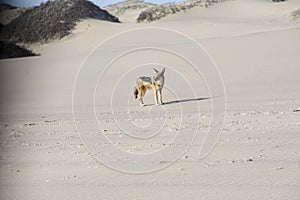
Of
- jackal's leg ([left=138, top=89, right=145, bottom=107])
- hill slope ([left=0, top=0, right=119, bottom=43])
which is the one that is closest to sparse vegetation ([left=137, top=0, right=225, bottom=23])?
hill slope ([left=0, top=0, right=119, bottom=43])

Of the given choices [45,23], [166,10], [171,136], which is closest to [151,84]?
[171,136]

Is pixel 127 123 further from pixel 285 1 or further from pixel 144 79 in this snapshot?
pixel 285 1

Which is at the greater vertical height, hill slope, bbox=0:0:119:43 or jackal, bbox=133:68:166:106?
jackal, bbox=133:68:166:106

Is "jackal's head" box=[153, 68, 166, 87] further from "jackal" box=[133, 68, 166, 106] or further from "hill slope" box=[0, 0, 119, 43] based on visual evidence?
"hill slope" box=[0, 0, 119, 43]

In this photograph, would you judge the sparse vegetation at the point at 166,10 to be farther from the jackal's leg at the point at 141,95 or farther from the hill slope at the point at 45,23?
the jackal's leg at the point at 141,95

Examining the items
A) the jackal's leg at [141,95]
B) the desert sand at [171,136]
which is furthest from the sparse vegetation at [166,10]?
the jackal's leg at [141,95]

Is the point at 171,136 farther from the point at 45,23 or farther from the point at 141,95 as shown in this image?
the point at 45,23

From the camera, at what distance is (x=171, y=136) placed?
5.10 meters

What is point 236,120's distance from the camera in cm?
599

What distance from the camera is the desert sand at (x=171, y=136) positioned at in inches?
131

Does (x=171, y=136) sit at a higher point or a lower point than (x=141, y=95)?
higher

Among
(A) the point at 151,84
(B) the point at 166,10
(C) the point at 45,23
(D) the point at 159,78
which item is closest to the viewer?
(D) the point at 159,78

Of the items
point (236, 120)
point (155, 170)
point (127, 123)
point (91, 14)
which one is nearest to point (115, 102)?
point (127, 123)

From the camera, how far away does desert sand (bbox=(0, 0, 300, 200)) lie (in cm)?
333
